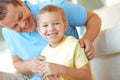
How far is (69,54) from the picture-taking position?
3.30 feet

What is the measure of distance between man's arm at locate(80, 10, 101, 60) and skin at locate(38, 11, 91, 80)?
0.24 ft

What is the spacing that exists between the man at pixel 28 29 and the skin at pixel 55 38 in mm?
73

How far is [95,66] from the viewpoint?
1.36m

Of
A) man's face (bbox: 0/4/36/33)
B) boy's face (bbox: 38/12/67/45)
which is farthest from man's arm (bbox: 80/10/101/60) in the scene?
man's face (bbox: 0/4/36/33)

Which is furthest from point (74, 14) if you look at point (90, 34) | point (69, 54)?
point (69, 54)

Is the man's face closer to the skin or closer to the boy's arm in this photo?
the skin

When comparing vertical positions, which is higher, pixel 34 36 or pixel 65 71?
pixel 34 36

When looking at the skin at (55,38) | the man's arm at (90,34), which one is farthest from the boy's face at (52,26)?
the man's arm at (90,34)

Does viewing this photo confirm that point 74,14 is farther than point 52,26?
Yes

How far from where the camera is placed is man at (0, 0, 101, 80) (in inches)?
42.9

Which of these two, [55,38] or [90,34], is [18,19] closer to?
[55,38]

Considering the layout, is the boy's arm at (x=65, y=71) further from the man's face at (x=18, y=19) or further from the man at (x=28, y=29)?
the man's face at (x=18, y=19)

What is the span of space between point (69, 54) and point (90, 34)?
190mm

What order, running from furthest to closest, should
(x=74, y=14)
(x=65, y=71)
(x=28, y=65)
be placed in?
(x=74, y=14)
(x=28, y=65)
(x=65, y=71)
